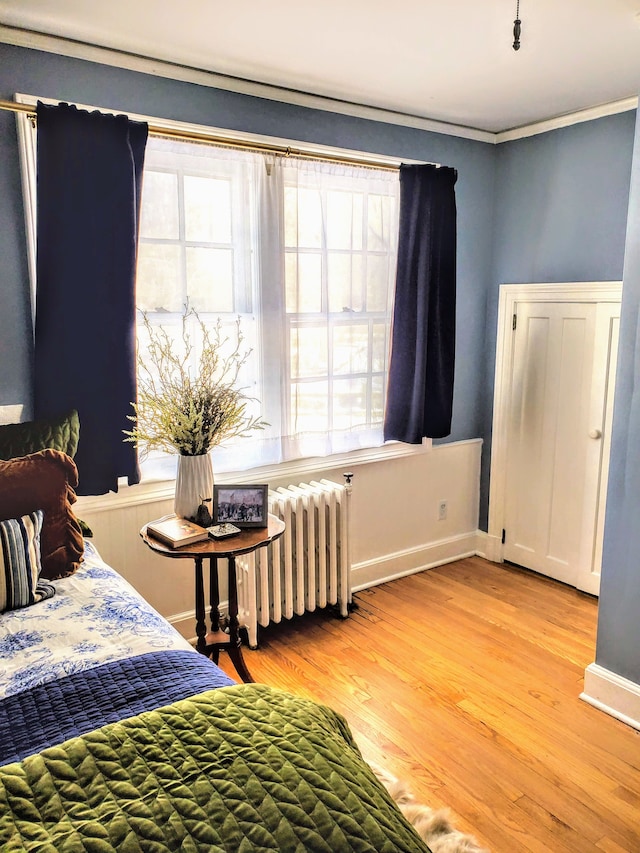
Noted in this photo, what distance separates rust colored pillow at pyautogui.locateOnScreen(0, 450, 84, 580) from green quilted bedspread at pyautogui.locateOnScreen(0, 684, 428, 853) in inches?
35.8

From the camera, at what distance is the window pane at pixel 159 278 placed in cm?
272

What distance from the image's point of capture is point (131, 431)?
104 inches

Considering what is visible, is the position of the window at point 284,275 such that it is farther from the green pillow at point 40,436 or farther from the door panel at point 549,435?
the door panel at point 549,435

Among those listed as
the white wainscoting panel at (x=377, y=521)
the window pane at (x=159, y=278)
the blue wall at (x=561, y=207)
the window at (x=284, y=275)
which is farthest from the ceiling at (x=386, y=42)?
the white wainscoting panel at (x=377, y=521)

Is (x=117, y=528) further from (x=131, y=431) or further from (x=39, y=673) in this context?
(x=39, y=673)

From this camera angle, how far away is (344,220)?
3.25 meters

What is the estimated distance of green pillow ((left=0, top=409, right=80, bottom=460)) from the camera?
85.5 inches

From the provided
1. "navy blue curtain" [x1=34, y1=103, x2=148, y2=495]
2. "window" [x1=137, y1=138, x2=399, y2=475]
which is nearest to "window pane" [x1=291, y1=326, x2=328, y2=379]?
"window" [x1=137, y1=138, x2=399, y2=475]

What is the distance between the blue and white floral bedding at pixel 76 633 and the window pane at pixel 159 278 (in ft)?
4.05

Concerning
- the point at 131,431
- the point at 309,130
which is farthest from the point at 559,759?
the point at 309,130

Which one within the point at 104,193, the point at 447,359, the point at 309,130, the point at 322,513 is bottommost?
the point at 322,513

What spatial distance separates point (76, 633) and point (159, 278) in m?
1.58

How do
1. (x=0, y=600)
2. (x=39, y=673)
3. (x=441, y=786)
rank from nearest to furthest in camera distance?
(x=39, y=673) → (x=0, y=600) → (x=441, y=786)

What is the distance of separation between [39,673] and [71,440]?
994 mm
